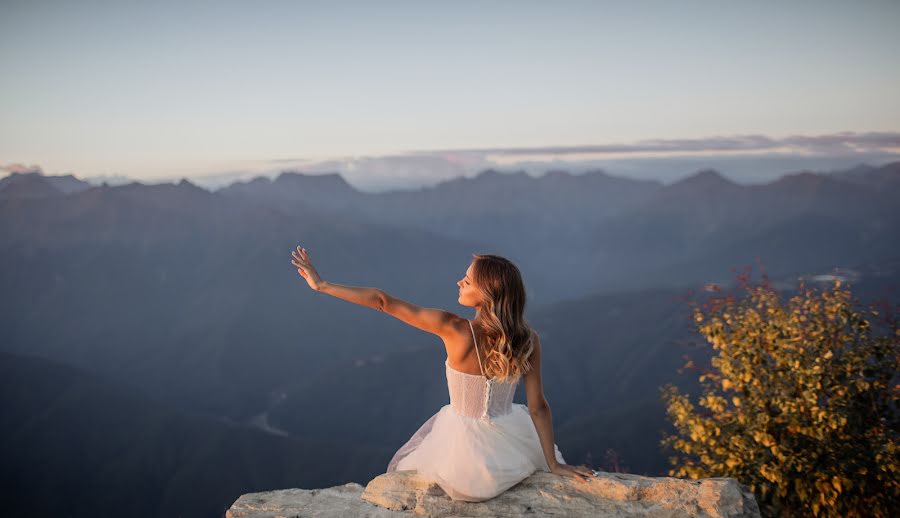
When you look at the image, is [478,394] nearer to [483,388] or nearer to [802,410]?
[483,388]

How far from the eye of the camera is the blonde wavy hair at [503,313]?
215 inches

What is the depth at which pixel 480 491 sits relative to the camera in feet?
19.7

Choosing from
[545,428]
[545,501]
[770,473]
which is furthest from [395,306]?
[770,473]

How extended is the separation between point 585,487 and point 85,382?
174693 mm

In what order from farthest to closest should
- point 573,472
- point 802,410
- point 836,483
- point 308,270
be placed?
point 802,410 < point 836,483 < point 573,472 < point 308,270

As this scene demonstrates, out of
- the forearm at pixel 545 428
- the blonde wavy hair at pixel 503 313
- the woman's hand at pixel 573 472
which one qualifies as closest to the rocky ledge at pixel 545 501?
the woman's hand at pixel 573 472

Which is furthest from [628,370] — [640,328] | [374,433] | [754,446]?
[754,446]

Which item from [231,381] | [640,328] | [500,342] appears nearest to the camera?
[500,342]

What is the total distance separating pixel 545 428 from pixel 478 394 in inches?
29.0

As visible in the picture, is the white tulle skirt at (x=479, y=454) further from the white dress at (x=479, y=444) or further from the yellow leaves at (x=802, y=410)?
the yellow leaves at (x=802, y=410)

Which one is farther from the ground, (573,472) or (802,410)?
(573,472)

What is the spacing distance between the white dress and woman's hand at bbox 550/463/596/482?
7.0 inches

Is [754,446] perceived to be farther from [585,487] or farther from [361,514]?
[361,514]

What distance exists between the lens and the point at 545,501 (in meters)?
6.03
